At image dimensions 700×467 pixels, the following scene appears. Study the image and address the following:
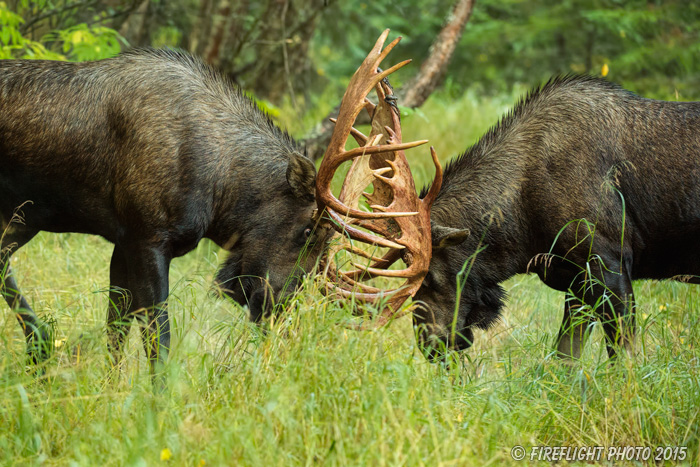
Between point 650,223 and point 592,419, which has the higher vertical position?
point 650,223

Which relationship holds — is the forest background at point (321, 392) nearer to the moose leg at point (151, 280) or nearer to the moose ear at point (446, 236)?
the moose leg at point (151, 280)

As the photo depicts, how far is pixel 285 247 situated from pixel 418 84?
12.6 ft

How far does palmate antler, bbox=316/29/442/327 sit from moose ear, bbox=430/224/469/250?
8cm

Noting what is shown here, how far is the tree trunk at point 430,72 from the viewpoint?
8.81 meters

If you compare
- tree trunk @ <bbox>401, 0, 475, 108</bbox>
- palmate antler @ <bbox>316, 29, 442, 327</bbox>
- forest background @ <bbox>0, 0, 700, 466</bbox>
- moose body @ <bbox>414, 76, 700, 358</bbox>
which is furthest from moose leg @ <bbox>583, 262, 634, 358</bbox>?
tree trunk @ <bbox>401, 0, 475, 108</bbox>

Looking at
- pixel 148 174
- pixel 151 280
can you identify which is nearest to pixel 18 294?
pixel 151 280

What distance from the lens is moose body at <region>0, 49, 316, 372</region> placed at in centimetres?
524

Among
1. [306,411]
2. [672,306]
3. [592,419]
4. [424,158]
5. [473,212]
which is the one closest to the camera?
[306,411]

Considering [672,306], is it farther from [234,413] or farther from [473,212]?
[234,413]

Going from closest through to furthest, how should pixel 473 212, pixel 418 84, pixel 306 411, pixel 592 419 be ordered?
pixel 306 411
pixel 592 419
pixel 473 212
pixel 418 84

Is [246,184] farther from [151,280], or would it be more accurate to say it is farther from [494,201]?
[494,201]

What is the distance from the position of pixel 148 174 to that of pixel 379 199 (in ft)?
5.32

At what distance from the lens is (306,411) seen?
3770 millimetres

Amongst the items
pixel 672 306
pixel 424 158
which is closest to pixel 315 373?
pixel 672 306
